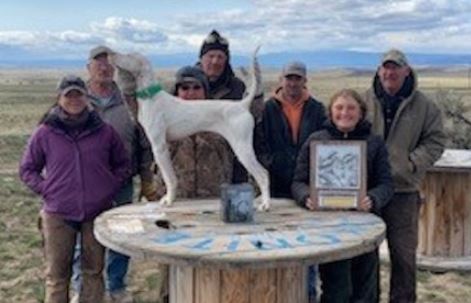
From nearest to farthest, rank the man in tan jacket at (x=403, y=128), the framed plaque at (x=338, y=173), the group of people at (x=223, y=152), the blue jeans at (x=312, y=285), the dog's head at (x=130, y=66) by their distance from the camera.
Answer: the dog's head at (x=130, y=66) → the framed plaque at (x=338, y=173) → the group of people at (x=223, y=152) → the man in tan jacket at (x=403, y=128) → the blue jeans at (x=312, y=285)

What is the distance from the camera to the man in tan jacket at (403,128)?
15.7ft

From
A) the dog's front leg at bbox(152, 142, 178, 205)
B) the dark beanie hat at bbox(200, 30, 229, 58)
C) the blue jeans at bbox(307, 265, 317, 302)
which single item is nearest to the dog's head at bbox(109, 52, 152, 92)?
the dog's front leg at bbox(152, 142, 178, 205)

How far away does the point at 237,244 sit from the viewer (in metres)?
3.45

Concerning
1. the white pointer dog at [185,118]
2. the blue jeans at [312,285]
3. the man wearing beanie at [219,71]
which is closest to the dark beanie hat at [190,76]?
the man wearing beanie at [219,71]

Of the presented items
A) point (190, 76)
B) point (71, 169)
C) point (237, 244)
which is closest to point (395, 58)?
point (190, 76)

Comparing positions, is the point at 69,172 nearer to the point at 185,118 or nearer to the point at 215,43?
the point at 185,118

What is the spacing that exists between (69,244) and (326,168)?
5.84ft

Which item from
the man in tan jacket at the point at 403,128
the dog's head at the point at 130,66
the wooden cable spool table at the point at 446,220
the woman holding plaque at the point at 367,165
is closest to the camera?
the dog's head at the point at 130,66

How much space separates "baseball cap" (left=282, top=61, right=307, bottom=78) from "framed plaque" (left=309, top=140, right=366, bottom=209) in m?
0.69

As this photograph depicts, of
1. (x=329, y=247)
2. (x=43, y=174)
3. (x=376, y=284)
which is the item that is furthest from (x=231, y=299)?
(x=43, y=174)

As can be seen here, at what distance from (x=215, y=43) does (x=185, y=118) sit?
0.96m

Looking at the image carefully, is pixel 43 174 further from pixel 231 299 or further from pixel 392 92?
pixel 392 92

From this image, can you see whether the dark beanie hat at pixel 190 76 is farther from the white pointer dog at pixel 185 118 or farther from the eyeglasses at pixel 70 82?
the eyeglasses at pixel 70 82

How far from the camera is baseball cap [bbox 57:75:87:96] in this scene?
173 inches
